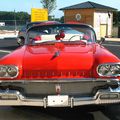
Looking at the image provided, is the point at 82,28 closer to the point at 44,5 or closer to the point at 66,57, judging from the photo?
the point at 66,57

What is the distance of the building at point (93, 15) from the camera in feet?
148

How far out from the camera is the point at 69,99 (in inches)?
235

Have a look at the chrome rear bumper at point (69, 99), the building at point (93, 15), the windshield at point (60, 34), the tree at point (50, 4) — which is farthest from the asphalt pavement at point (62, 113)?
the tree at point (50, 4)

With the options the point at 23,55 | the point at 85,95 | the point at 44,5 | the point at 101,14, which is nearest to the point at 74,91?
the point at 85,95

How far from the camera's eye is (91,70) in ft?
20.1

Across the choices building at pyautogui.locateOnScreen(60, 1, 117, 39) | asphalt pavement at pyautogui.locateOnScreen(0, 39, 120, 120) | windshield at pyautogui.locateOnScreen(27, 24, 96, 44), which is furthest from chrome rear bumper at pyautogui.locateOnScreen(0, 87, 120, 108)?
building at pyautogui.locateOnScreen(60, 1, 117, 39)

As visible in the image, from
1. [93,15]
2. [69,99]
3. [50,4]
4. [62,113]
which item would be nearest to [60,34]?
[62,113]

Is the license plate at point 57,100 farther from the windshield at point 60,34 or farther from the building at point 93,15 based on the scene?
the building at point 93,15

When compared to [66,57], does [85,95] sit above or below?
below

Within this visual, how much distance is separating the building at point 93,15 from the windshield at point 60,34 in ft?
119

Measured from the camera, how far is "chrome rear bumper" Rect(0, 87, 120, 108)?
5.97 metres

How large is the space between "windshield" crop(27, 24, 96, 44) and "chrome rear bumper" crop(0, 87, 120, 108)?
2.01m

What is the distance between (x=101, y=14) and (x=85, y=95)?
40.6 m

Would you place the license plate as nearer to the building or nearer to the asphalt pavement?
the asphalt pavement
